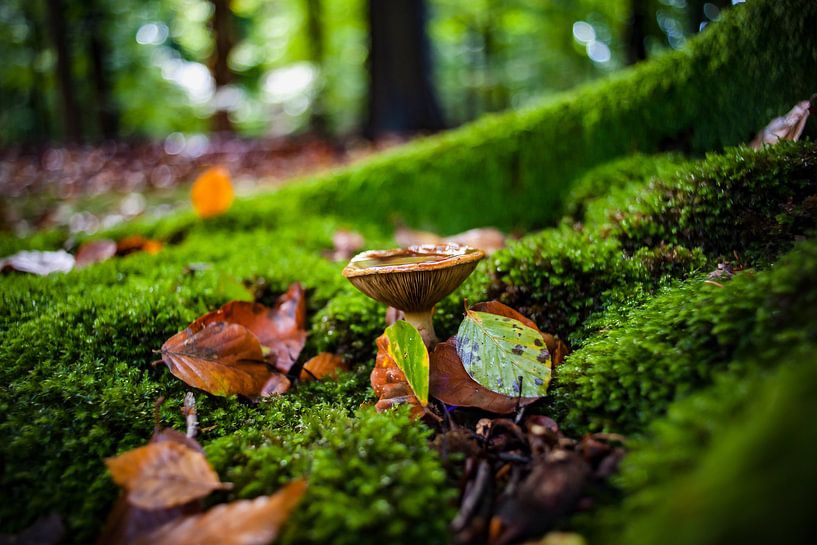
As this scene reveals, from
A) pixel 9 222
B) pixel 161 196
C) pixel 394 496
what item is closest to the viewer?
pixel 394 496

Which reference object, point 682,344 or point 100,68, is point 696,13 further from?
point 100,68

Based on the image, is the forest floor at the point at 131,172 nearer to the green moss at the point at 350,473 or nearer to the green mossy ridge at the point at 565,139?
the green mossy ridge at the point at 565,139

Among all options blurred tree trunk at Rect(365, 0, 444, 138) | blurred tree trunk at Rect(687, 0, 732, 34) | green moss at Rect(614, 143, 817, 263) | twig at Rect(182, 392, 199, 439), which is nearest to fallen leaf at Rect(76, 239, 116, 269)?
twig at Rect(182, 392, 199, 439)

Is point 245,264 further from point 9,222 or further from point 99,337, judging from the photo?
point 9,222

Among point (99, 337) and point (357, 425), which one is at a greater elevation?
point (99, 337)

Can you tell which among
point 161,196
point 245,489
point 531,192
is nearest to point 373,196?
point 531,192

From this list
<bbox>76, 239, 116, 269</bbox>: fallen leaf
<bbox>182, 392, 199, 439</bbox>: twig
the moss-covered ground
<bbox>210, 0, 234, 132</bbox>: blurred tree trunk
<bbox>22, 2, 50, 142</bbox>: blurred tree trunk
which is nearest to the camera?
the moss-covered ground

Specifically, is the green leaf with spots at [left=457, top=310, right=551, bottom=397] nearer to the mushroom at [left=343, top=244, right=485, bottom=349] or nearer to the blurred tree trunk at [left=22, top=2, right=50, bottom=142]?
the mushroom at [left=343, top=244, right=485, bottom=349]

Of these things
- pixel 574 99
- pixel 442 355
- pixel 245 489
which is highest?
pixel 574 99
